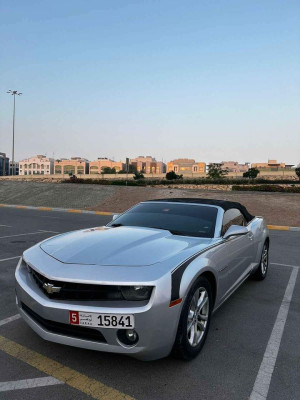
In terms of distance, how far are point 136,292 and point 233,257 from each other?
1.76 metres

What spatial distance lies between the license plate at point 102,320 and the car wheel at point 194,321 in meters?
0.50

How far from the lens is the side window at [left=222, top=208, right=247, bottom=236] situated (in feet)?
13.7

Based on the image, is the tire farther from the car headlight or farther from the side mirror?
the car headlight

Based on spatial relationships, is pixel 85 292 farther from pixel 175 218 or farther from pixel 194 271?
pixel 175 218

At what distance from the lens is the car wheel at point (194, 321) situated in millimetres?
2717

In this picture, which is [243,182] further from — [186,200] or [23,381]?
[23,381]

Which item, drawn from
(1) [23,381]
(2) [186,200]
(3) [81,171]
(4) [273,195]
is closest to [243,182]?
(4) [273,195]

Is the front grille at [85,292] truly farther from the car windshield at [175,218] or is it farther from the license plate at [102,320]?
the car windshield at [175,218]

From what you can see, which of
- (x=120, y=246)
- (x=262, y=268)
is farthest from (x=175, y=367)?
(x=262, y=268)

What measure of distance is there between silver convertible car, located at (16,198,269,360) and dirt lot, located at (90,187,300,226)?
501 inches

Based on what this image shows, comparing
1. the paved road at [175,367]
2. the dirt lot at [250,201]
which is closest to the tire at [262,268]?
the paved road at [175,367]

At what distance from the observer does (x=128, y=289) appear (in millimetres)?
2559

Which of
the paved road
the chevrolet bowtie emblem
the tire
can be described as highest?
the chevrolet bowtie emblem

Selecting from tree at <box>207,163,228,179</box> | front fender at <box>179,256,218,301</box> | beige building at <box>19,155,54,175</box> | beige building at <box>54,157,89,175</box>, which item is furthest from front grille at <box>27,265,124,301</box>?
beige building at <box>19,155,54,175</box>
